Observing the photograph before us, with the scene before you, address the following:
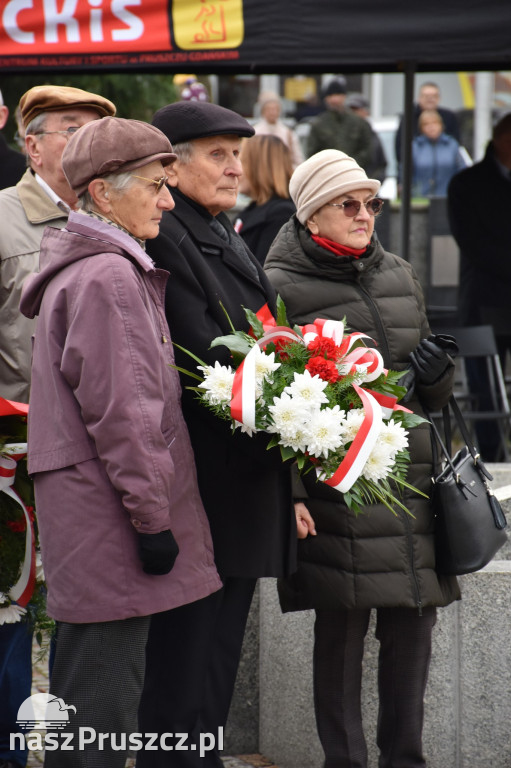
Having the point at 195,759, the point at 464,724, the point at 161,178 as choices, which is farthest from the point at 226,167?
the point at 464,724

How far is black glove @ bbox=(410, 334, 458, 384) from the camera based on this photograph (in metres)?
3.66

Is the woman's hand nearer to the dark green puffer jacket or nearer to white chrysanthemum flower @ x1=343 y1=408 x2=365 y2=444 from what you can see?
the dark green puffer jacket

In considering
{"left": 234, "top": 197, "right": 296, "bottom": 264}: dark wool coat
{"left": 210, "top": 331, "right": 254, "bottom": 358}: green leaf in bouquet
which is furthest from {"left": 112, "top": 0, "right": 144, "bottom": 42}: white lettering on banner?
{"left": 210, "top": 331, "right": 254, "bottom": 358}: green leaf in bouquet

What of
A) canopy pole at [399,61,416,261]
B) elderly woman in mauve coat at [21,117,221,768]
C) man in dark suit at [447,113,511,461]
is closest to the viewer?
elderly woman in mauve coat at [21,117,221,768]

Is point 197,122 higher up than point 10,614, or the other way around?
point 197,122

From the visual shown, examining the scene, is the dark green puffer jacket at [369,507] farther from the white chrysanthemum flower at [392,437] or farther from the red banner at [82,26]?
the red banner at [82,26]

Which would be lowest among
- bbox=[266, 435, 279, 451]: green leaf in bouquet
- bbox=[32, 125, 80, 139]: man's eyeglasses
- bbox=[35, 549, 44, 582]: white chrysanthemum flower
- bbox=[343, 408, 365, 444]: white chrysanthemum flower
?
bbox=[35, 549, 44, 582]: white chrysanthemum flower

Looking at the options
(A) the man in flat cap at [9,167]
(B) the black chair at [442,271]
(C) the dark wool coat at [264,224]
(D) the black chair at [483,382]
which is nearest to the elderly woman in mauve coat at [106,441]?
(A) the man in flat cap at [9,167]

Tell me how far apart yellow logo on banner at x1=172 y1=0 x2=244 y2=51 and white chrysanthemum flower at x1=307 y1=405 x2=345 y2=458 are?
9.55 ft

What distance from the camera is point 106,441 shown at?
2826mm

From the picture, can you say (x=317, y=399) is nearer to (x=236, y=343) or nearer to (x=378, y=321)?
(x=236, y=343)

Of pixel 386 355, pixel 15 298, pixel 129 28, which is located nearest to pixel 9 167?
pixel 129 28

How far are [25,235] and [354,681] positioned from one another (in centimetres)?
186

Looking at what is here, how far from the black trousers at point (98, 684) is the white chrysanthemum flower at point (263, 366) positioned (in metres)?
0.70
